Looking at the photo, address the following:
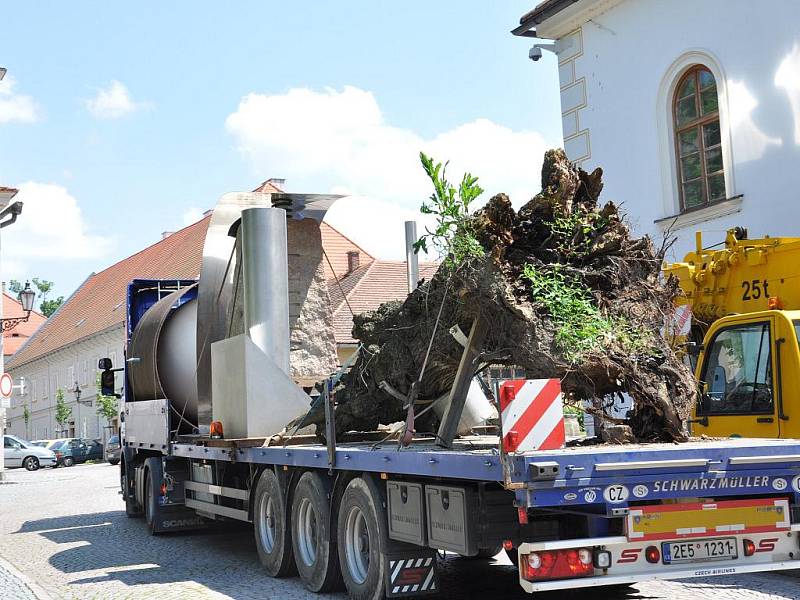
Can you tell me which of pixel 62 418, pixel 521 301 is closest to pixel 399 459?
pixel 521 301

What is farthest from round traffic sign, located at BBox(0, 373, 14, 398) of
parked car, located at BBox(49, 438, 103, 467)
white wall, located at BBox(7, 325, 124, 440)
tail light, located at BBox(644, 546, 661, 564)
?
tail light, located at BBox(644, 546, 661, 564)

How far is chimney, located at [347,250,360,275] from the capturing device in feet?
150

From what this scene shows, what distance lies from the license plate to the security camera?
14218mm

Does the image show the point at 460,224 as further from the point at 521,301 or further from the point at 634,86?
the point at 634,86

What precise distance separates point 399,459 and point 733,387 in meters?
3.33

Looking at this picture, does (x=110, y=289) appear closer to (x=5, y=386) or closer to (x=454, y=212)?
(x=5, y=386)

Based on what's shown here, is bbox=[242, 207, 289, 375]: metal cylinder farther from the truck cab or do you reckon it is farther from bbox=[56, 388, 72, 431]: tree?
bbox=[56, 388, 72, 431]: tree

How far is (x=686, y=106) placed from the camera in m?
17.0

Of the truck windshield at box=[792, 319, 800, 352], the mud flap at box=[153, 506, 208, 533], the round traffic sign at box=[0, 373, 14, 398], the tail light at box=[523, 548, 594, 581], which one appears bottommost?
the mud flap at box=[153, 506, 208, 533]

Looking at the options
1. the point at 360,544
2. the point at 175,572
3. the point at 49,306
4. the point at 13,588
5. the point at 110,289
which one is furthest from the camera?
the point at 49,306

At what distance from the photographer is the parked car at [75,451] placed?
44.6m

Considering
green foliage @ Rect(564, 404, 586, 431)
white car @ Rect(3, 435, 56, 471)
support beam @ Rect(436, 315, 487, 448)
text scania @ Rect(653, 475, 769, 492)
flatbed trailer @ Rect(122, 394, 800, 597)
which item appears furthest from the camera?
white car @ Rect(3, 435, 56, 471)

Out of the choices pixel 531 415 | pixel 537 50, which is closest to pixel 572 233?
pixel 531 415

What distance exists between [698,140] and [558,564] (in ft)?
38.8
